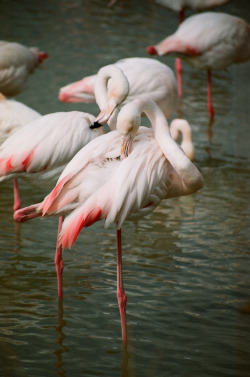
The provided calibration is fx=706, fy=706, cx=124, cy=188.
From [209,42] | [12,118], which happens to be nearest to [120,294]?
[12,118]

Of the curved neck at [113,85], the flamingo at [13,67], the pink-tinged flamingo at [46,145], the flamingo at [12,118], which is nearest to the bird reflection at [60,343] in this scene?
the pink-tinged flamingo at [46,145]

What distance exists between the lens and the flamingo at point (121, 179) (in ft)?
10.7

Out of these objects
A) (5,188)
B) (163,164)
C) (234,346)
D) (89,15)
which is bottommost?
(234,346)

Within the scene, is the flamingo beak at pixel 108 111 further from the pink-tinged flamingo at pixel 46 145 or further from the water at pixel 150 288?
the water at pixel 150 288

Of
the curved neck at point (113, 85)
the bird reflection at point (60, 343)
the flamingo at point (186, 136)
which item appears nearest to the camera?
the bird reflection at point (60, 343)

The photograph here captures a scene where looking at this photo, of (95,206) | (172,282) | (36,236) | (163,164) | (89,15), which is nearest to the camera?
(95,206)

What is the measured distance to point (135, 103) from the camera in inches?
134

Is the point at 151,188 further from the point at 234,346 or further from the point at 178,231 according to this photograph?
the point at 178,231

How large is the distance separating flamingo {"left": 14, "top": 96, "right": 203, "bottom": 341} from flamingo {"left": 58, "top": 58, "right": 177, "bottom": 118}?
93.1 inches

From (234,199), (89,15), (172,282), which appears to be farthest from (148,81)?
(89,15)

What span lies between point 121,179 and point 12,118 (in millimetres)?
1863

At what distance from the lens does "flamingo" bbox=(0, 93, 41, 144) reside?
489cm

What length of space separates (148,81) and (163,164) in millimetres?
2551

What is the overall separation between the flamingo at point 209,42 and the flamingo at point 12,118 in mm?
2524
